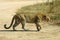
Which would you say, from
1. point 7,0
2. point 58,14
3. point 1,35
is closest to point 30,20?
point 1,35

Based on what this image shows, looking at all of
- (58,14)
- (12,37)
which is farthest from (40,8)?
(12,37)

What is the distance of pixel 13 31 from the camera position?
12.9m

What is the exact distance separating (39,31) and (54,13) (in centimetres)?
514

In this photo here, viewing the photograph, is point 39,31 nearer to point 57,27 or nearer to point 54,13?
point 57,27

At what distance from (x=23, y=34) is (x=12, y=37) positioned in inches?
28.3

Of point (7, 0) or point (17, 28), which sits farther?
point (7, 0)

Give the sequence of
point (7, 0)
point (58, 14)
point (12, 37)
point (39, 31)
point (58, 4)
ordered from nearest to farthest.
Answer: point (12, 37) → point (39, 31) → point (58, 14) → point (58, 4) → point (7, 0)

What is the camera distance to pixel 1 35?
12180 mm

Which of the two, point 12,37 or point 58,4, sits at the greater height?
point 58,4

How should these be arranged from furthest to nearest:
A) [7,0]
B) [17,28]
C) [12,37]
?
[7,0] → [17,28] → [12,37]

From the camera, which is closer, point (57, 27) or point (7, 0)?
point (57, 27)

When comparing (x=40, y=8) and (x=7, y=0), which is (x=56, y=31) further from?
(x=7, y=0)

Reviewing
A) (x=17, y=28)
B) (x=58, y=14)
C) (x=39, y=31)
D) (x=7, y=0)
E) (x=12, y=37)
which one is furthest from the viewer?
(x=7, y=0)

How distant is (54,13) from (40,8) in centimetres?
235
